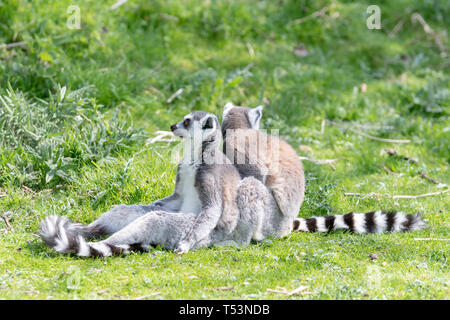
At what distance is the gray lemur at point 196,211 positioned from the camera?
178 inches

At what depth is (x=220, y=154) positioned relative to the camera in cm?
493

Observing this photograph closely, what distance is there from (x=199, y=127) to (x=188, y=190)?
1.78 feet

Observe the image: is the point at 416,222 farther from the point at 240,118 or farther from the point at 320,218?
the point at 240,118

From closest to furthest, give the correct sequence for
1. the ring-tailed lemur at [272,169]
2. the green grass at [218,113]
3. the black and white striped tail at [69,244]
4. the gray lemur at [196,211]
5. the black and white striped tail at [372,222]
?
the green grass at [218,113], the black and white striped tail at [69,244], the gray lemur at [196,211], the ring-tailed lemur at [272,169], the black and white striped tail at [372,222]

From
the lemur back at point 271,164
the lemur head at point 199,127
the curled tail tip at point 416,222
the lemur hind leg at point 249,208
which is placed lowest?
the curled tail tip at point 416,222

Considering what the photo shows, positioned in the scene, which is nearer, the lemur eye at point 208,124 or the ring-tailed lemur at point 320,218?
the lemur eye at point 208,124

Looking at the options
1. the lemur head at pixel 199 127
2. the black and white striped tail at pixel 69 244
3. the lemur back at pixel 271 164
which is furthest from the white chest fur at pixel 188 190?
the black and white striped tail at pixel 69 244

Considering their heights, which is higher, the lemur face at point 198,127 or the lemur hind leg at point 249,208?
the lemur face at point 198,127

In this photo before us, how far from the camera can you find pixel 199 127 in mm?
4809

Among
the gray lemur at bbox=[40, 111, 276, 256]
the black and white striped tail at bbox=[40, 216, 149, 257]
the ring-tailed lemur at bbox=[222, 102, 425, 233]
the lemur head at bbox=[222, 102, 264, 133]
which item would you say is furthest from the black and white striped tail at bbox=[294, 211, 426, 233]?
the black and white striped tail at bbox=[40, 216, 149, 257]

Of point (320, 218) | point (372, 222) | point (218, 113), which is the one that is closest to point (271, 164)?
point (320, 218)

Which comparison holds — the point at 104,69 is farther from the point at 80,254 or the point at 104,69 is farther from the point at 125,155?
the point at 80,254

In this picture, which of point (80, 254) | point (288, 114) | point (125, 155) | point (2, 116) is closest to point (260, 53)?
point (288, 114)

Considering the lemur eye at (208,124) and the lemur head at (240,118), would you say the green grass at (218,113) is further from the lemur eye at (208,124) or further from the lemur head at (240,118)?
the lemur eye at (208,124)
